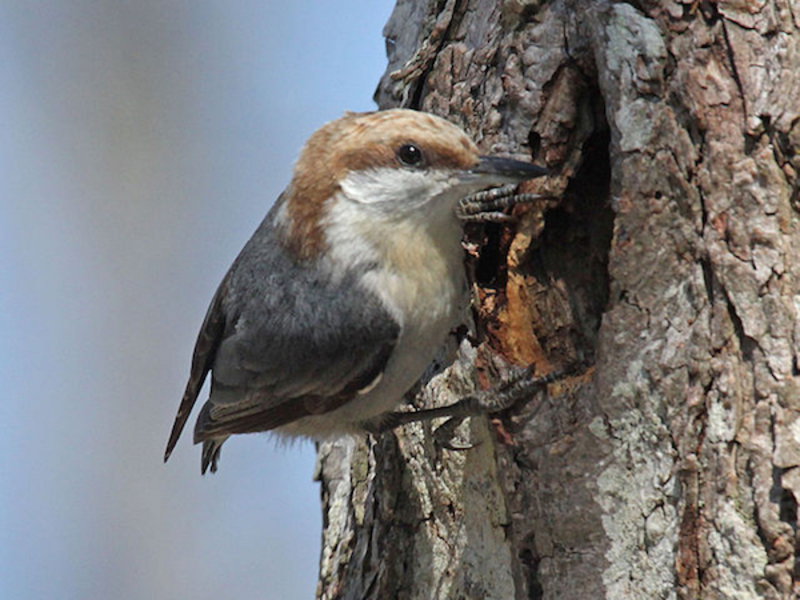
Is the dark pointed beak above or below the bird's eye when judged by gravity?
below

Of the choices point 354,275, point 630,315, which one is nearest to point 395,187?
point 354,275

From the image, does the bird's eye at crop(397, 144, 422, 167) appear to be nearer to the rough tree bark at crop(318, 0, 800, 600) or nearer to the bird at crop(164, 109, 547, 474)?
the bird at crop(164, 109, 547, 474)

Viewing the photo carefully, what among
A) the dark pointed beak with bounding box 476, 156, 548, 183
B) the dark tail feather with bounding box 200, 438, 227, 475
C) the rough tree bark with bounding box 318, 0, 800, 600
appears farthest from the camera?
the dark tail feather with bounding box 200, 438, 227, 475

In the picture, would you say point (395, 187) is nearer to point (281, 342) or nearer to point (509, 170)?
point (509, 170)

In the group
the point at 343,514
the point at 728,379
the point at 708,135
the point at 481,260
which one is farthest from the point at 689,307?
the point at 343,514

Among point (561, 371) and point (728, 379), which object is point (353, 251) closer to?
point (561, 371)

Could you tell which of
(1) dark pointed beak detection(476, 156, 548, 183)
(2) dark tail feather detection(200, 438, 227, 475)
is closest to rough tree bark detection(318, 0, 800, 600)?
(1) dark pointed beak detection(476, 156, 548, 183)

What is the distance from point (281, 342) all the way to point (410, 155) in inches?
24.8

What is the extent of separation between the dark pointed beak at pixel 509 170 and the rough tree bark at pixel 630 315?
150 mm

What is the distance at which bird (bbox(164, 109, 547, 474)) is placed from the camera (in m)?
2.67

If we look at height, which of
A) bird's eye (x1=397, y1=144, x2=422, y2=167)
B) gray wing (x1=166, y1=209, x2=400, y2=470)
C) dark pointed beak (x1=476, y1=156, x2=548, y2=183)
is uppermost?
bird's eye (x1=397, y1=144, x2=422, y2=167)

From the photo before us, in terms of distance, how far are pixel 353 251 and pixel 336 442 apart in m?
1.02

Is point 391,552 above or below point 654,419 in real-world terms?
below

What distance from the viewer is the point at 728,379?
2.12m
